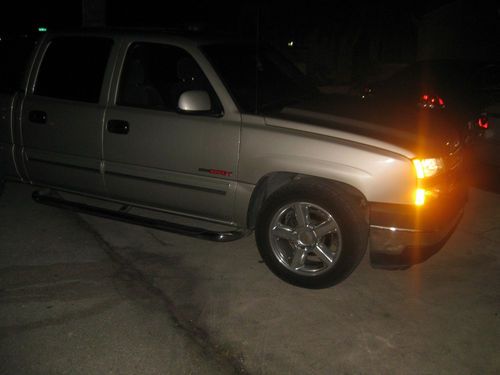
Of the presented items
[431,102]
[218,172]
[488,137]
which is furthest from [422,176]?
[431,102]

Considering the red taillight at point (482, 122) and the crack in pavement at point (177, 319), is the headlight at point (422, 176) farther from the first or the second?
the red taillight at point (482, 122)

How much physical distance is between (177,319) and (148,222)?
1.16 metres

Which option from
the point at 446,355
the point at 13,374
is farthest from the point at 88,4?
the point at 446,355

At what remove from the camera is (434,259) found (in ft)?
15.4

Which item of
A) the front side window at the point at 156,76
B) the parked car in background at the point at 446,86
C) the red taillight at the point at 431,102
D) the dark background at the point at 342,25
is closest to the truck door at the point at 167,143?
the front side window at the point at 156,76

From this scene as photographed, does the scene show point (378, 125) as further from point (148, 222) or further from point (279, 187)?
point (148, 222)

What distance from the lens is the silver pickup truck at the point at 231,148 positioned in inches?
150

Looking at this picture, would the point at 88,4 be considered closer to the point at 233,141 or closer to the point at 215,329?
the point at 233,141

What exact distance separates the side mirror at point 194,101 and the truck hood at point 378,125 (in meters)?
0.47

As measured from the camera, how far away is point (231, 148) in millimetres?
4172

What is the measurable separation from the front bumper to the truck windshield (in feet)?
3.92

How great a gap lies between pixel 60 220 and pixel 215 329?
8.47ft

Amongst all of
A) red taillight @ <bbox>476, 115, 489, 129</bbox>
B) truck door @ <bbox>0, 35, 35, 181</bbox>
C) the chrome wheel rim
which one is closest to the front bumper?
the chrome wheel rim

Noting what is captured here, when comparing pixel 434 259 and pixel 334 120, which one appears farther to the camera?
pixel 434 259
